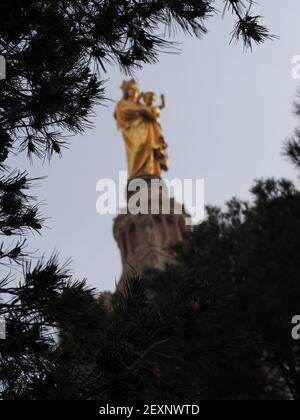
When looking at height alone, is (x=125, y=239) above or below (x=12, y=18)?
above

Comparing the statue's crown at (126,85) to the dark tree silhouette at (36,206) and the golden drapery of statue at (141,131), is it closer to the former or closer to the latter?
the golden drapery of statue at (141,131)

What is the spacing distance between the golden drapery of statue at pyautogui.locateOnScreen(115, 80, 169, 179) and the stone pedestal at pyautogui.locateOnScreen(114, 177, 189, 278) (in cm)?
134

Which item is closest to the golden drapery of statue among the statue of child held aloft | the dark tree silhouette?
the statue of child held aloft

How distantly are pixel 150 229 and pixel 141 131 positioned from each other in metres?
5.42

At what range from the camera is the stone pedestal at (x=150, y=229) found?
3128cm

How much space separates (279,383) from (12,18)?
8413mm

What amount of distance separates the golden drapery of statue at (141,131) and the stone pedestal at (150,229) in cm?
134

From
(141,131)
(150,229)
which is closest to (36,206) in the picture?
(150,229)

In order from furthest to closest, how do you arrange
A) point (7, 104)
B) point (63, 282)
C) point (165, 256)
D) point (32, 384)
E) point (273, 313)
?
1. point (165, 256)
2. point (273, 313)
3. point (7, 104)
4. point (63, 282)
5. point (32, 384)

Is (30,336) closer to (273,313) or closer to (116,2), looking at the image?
(116,2)

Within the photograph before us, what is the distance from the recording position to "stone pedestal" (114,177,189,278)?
31.3 meters

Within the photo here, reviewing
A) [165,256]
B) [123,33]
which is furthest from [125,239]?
[123,33]

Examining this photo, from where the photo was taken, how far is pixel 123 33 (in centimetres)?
492

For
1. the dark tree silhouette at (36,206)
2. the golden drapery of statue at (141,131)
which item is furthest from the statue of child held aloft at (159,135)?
the dark tree silhouette at (36,206)
